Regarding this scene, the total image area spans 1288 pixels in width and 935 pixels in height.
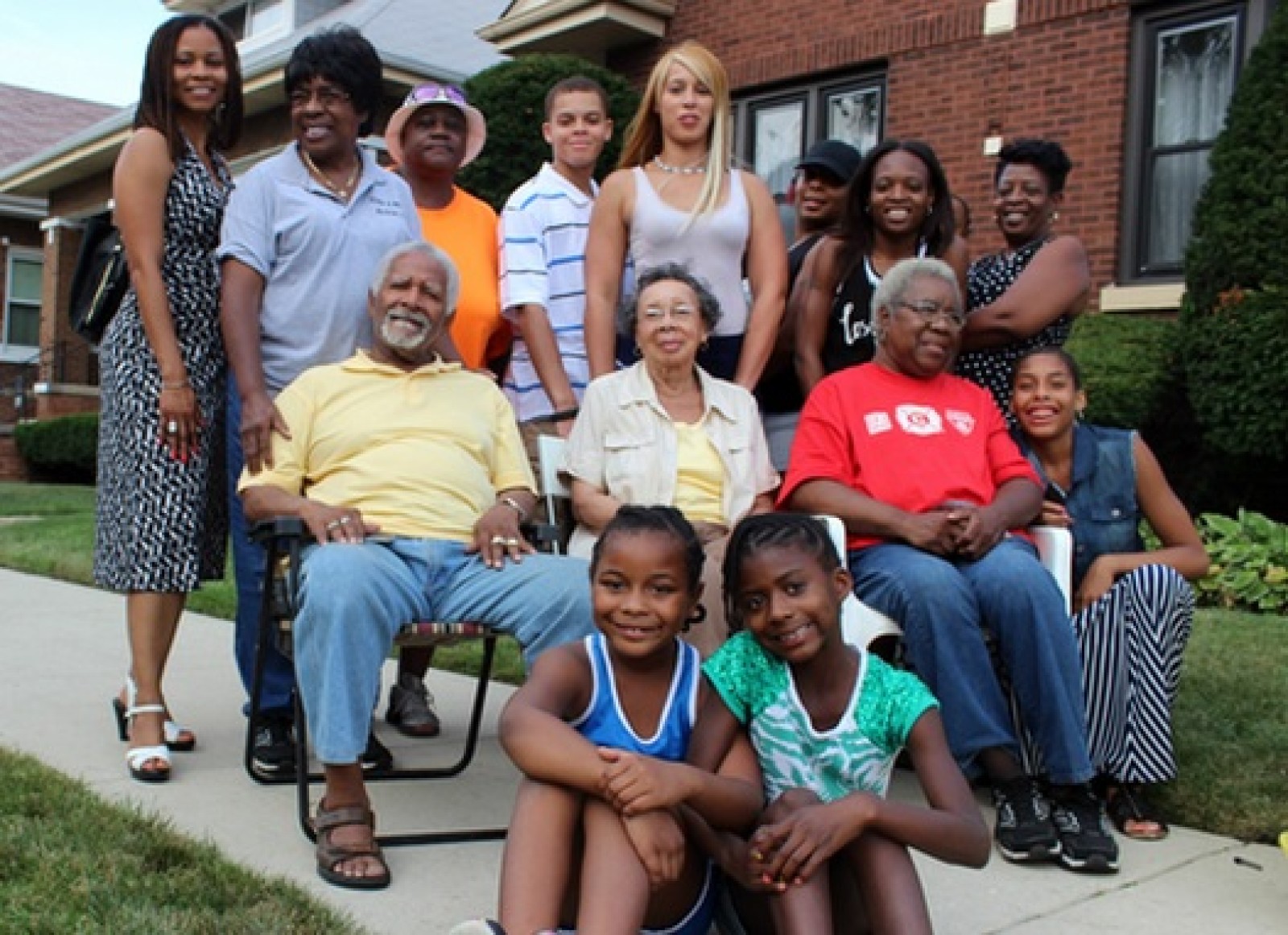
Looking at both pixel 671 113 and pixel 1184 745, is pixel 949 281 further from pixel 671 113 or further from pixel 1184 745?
pixel 1184 745

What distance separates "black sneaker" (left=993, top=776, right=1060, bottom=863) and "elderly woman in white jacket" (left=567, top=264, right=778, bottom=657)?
0.97 meters

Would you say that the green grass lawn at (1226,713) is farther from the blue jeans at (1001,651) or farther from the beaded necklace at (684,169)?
the beaded necklace at (684,169)

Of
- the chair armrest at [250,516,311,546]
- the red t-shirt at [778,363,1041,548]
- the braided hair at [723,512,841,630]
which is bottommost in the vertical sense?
the chair armrest at [250,516,311,546]

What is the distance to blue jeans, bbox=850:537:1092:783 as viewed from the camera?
11.3ft

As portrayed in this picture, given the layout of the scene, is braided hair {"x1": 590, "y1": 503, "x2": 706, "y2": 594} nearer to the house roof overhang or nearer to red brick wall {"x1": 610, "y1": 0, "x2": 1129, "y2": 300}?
red brick wall {"x1": 610, "y1": 0, "x2": 1129, "y2": 300}

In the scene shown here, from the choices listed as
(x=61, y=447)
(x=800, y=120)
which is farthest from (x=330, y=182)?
(x=61, y=447)

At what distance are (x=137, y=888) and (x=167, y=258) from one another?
1.93 metres

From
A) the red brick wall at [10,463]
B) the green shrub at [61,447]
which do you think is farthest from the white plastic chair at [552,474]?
the red brick wall at [10,463]

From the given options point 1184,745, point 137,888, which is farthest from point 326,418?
point 1184,745

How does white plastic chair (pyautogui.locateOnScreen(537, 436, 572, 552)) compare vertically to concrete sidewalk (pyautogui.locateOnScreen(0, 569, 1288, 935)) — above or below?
above

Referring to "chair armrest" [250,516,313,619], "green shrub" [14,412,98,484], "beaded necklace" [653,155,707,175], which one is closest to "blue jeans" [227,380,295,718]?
"chair armrest" [250,516,313,619]

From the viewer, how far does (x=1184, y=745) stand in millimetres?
4250

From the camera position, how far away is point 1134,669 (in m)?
3.73

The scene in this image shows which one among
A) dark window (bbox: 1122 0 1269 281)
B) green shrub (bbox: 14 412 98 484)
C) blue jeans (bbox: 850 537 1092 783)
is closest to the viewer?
blue jeans (bbox: 850 537 1092 783)
